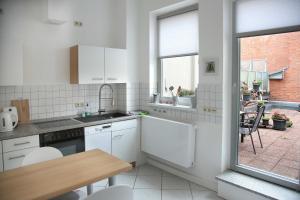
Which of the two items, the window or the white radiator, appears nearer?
the white radiator

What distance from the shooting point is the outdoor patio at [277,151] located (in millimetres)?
2576

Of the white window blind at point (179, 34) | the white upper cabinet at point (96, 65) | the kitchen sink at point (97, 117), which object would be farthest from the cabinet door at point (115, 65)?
the white window blind at point (179, 34)

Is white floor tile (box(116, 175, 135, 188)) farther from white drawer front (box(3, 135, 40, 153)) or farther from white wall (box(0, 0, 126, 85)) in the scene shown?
white wall (box(0, 0, 126, 85))

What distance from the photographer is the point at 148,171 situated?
11.8 ft

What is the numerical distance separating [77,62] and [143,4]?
156 centimetres

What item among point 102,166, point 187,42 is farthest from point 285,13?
point 102,166

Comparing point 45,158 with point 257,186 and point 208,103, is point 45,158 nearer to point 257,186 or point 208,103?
point 208,103

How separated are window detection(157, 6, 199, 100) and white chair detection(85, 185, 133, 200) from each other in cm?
229

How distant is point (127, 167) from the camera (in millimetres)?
1812

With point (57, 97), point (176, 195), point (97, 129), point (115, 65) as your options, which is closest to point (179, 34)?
point (115, 65)

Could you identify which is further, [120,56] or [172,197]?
[120,56]

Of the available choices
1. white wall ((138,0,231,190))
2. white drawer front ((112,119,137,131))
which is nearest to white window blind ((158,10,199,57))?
white wall ((138,0,231,190))

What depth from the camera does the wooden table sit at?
1433mm

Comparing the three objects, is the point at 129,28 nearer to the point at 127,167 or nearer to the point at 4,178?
the point at 127,167
